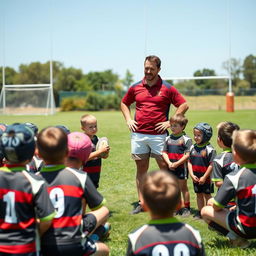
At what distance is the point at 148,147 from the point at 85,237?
119 inches

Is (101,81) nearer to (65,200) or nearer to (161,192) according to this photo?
(65,200)

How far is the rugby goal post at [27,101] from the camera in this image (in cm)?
3806

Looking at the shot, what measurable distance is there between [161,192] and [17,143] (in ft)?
3.50

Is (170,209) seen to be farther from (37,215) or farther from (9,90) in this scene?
(9,90)

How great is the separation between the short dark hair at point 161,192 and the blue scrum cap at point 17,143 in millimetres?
911

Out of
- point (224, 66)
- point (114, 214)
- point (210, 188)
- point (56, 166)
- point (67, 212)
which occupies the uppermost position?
point (224, 66)

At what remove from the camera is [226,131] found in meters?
4.23

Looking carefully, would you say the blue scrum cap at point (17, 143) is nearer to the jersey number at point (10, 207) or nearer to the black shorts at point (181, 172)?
the jersey number at point (10, 207)

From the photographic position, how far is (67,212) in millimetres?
2725

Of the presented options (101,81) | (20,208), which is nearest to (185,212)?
(20,208)

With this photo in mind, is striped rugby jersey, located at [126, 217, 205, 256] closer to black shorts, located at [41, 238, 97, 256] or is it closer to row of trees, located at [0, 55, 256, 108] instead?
black shorts, located at [41, 238, 97, 256]

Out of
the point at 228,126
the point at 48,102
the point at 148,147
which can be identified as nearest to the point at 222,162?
the point at 228,126

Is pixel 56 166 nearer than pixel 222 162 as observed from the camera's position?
Yes

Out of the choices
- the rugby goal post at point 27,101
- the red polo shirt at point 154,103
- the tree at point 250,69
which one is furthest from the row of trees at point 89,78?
the red polo shirt at point 154,103
